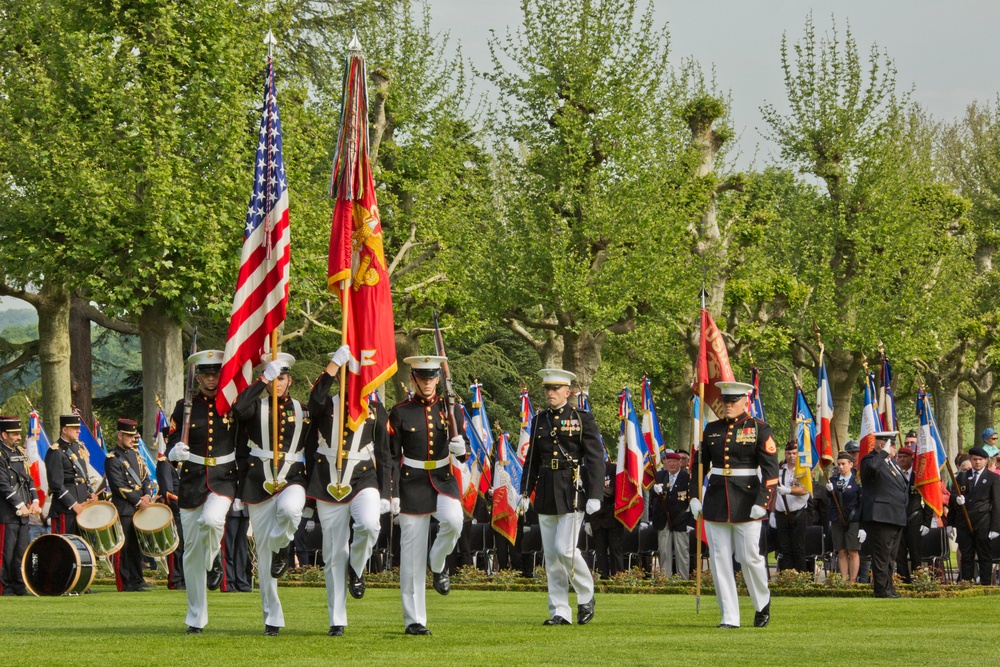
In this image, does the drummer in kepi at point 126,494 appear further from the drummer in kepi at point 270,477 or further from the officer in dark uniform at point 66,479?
the drummer in kepi at point 270,477

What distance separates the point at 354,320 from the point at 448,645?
10.3 feet

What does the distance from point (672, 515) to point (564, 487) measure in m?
9.62

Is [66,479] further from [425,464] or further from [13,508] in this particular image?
[425,464]

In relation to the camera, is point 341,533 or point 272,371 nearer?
point 272,371

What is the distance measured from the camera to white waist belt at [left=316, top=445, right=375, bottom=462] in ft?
41.3

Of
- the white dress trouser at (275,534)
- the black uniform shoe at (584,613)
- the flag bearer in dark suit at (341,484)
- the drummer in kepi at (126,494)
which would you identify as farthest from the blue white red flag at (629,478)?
the white dress trouser at (275,534)

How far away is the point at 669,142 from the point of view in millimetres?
34906

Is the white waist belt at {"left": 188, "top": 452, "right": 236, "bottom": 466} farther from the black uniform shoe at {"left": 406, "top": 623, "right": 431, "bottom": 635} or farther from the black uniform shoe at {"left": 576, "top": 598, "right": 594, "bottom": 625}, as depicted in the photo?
the black uniform shoe at {"left": 576, "top": 598, "right": 594, "bottom": 625}

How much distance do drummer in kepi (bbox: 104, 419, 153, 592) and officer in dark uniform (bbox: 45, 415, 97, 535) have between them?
0.39m

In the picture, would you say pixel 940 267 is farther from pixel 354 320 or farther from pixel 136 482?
pixel 354 320

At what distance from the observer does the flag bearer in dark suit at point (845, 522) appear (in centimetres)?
2225

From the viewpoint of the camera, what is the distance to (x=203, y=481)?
512 inches

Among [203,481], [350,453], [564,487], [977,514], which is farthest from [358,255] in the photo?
[977,514]

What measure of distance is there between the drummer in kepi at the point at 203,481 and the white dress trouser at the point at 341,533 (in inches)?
37.1
